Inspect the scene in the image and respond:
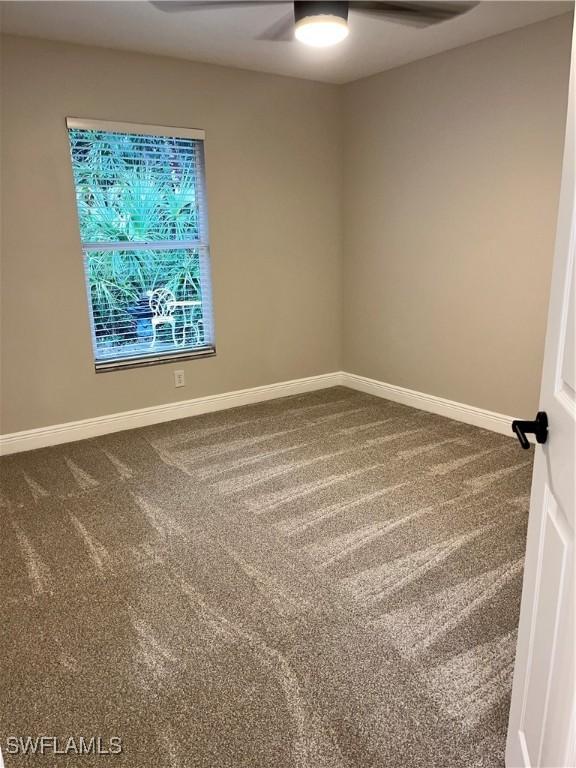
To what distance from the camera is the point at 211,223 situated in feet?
12.7

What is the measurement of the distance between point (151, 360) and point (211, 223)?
3.52 ft

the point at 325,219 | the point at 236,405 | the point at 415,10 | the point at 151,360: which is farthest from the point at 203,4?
the point at 236,405

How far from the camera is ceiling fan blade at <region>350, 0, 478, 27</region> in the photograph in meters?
2.47

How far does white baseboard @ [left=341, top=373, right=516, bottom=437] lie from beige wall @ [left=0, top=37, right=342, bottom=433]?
317 millimetres

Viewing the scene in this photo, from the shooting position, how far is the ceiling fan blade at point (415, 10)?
247cm

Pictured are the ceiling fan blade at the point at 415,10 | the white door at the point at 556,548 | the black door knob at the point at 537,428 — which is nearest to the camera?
the white door at the point at 556,548

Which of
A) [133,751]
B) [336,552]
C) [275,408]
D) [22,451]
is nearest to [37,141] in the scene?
[22,451]

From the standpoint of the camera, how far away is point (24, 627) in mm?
1917

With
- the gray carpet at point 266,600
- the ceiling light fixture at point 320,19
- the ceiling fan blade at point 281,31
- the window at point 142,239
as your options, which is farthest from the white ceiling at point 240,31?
the gray carpet at point 266,600

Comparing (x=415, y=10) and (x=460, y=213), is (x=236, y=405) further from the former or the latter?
(x=415, y=10)

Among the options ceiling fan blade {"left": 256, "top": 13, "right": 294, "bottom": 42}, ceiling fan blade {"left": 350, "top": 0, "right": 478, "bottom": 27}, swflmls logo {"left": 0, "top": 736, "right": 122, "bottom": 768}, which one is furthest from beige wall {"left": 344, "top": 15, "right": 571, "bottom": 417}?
swflmls logo {"left": 0, "top": 736, "right": 122, "bottom": 768}

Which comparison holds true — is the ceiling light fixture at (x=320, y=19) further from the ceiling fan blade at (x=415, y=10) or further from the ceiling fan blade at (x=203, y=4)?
the ceiling fan blade at (x=203, y=4)

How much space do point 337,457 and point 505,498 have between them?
98 cm

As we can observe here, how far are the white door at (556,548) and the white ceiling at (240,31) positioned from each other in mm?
2268
